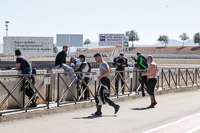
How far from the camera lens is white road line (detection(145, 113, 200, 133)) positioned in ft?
32.6

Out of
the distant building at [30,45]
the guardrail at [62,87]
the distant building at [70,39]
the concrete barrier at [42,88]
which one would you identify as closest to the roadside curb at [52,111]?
the guardrail at [62,87]

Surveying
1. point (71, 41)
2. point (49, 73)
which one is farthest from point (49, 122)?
point (71, 41)

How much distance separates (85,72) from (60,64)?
860 millimetres

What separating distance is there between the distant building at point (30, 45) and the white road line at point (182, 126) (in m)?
84.5

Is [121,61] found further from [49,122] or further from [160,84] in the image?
[49,122]

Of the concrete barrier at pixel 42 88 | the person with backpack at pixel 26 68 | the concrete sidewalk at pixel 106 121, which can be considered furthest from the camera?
the person with backpack at pixel 26 68

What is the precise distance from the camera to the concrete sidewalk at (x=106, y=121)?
1009 cm

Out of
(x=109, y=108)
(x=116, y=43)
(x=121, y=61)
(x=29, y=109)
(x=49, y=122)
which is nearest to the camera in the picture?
(x=49, y=122)

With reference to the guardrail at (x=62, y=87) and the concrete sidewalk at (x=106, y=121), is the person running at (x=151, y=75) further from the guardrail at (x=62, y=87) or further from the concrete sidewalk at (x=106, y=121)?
the guardrail at (x=62, y=87)

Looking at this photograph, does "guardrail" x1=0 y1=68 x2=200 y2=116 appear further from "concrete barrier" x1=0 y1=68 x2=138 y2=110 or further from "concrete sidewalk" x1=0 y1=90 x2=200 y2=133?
"concrete sidewalk" x1=0 y1=90 x2=200 y2=133

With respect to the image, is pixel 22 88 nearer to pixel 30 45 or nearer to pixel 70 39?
pixel 30 45

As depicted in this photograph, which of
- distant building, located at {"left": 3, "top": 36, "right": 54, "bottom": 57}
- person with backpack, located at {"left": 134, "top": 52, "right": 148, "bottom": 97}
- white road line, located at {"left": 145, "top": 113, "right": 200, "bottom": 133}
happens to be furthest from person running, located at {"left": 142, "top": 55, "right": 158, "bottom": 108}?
distant building, located at {"left": 3, "top": 36, "right": 54, "bottom": 57}

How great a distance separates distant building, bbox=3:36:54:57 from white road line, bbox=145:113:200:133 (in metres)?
84.5

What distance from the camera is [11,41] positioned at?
312ft
